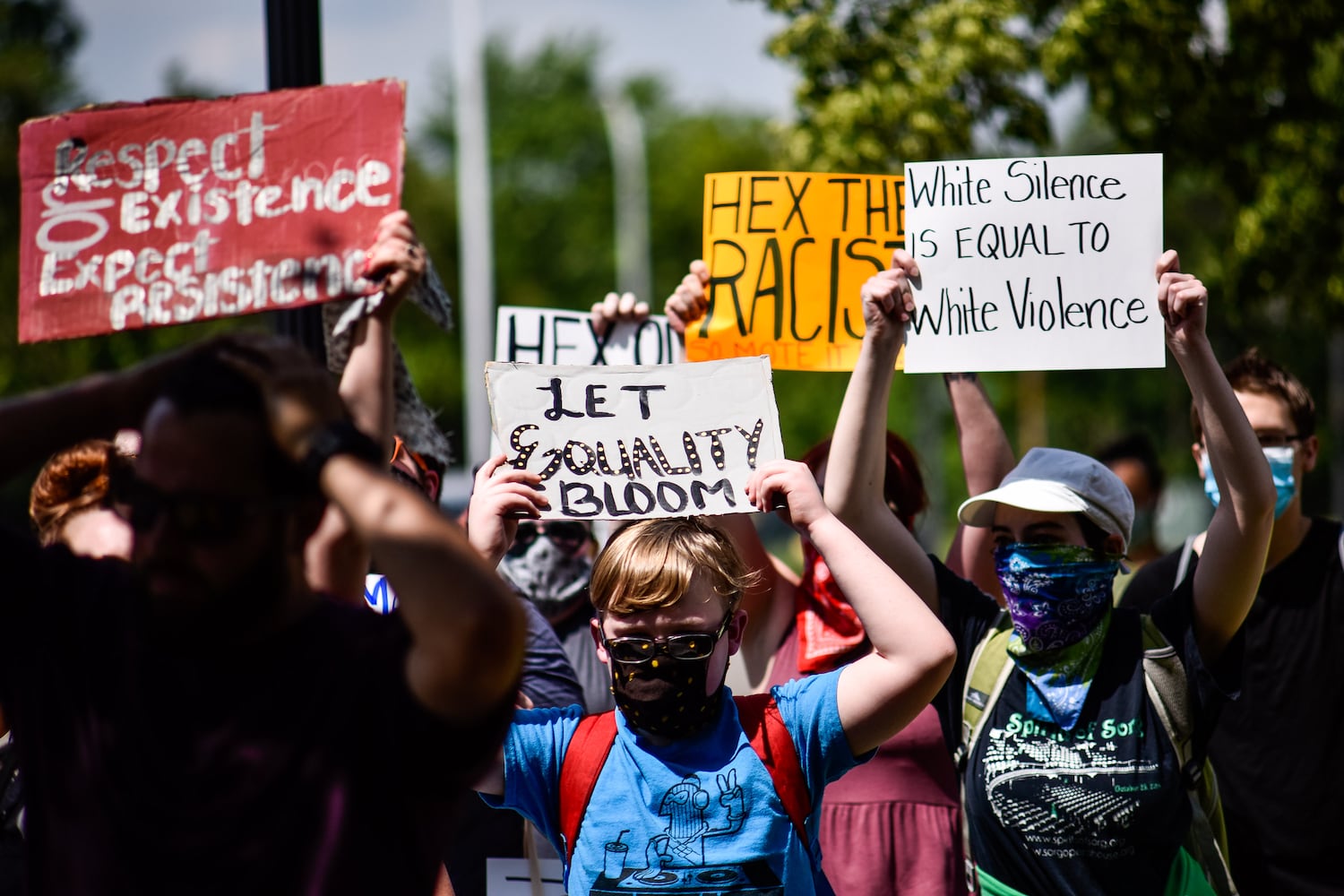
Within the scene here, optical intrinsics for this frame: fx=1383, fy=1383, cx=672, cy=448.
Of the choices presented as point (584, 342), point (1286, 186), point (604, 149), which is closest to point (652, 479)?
point (584, 342)

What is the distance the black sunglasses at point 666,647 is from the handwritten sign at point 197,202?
50.8 inches

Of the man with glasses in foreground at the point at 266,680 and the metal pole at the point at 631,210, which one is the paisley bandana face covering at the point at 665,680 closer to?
the man with glasses in foreground at the point at 266,680

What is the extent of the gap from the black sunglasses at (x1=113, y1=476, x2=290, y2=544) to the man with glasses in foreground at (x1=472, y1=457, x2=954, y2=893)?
1.00 m

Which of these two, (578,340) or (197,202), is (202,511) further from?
(578,340)

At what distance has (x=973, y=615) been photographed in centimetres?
321

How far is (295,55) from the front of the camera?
363cm

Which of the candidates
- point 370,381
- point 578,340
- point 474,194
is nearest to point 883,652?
point 370,381

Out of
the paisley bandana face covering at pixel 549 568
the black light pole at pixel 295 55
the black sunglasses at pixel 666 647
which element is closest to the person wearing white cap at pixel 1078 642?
the black sunglasses at pixel 666 647

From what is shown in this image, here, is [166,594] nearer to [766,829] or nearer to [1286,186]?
[766,829]

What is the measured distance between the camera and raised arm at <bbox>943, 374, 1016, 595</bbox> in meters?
3.67

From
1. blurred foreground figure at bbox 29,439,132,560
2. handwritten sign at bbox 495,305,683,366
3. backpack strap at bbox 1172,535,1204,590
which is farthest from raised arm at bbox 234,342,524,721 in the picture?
backpack strap at bbox 1172,535,1204,590

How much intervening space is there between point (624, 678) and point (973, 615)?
97cm

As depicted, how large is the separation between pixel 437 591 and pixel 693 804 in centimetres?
102

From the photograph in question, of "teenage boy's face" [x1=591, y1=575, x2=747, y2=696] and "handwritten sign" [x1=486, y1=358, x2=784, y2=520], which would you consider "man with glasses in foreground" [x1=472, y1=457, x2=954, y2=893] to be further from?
"handwritten sign" [x1=486, y1=358, x2=784, y2=520]
